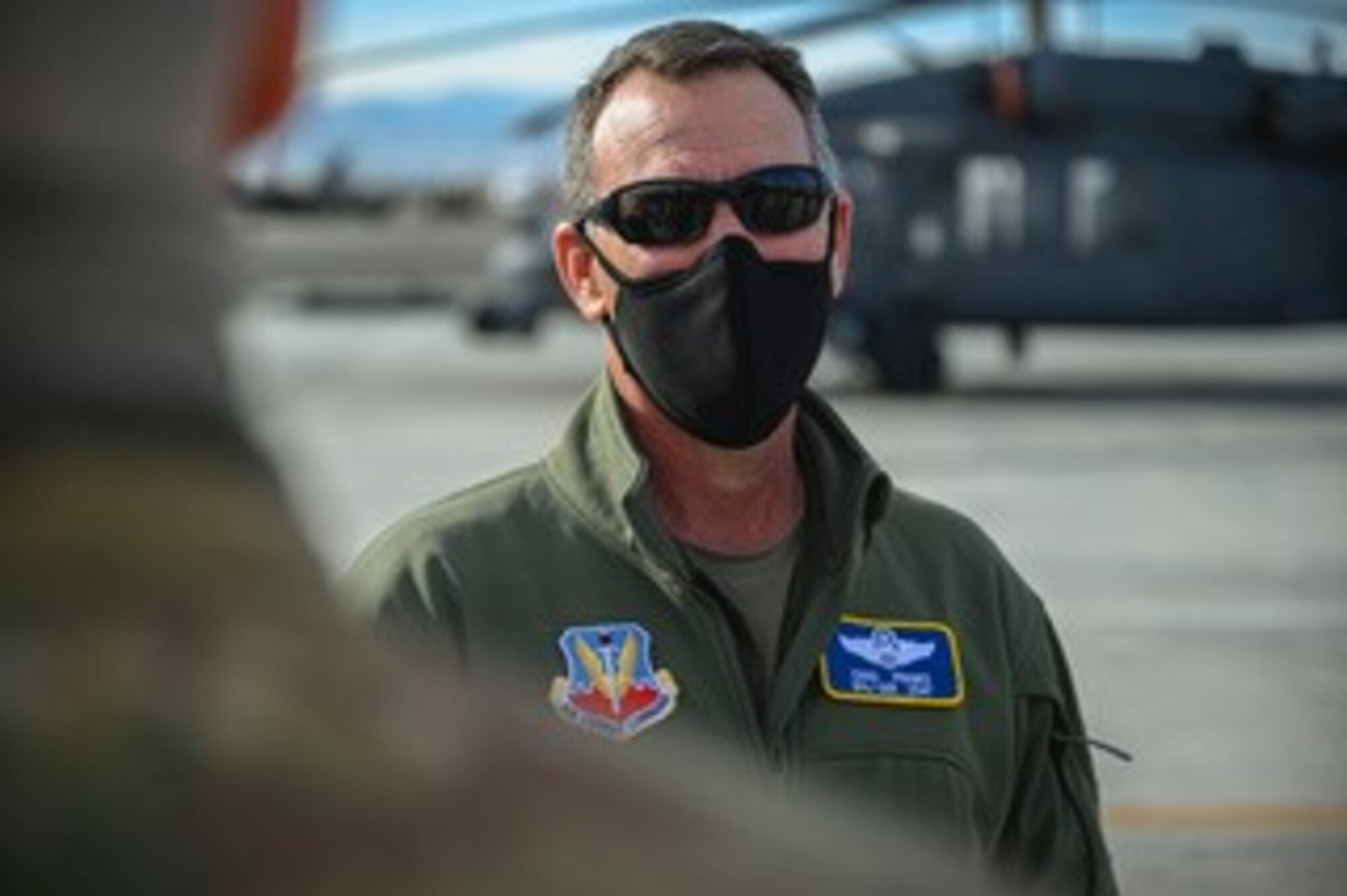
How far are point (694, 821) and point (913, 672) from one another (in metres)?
1.52

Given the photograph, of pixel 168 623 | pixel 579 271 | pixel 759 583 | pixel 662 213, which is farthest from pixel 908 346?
pixel 168 623

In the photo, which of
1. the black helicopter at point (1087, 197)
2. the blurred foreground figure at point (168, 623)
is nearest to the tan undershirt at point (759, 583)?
the blurred foreground figure at point (168, 623)

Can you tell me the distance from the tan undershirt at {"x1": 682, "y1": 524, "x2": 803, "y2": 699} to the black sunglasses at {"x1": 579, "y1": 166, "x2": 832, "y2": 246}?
1.10 feet

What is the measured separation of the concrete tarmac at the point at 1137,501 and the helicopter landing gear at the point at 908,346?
1.10ft

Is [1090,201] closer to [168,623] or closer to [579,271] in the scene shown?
[579,271]

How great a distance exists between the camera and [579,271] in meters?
2.39

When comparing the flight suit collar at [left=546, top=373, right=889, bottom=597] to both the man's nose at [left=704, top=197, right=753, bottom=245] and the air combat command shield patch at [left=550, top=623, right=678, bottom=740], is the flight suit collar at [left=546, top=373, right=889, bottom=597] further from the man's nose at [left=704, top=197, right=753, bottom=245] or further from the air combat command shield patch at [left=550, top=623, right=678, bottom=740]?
the man's nose at [left=704, top=197, right=753, bottom=245]

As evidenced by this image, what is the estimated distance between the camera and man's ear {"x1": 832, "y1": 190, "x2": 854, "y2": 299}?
2.26 metres

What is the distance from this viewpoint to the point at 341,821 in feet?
1.64

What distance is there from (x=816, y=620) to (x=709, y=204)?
461 millimetres

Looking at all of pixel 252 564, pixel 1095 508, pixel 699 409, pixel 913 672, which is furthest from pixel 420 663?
pixel 1095 508

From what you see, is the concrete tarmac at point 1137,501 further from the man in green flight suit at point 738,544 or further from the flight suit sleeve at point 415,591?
the man in green flight suit at point 738,544

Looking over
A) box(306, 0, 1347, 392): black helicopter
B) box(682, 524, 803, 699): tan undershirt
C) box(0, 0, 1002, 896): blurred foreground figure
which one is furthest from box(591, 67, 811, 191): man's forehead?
box(306, 0, 1347, 392): black helicopter

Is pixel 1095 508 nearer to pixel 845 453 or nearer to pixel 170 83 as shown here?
pixel 845 453
